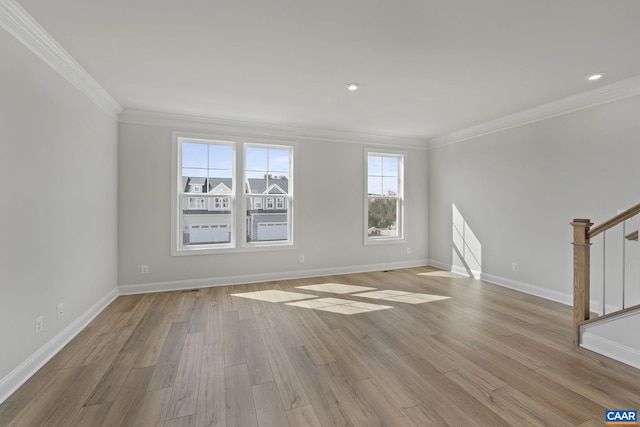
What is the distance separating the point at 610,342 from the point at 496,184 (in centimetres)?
276

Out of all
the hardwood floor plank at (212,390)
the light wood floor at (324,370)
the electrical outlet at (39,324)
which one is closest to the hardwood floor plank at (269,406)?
the light wood floor at (324,370)

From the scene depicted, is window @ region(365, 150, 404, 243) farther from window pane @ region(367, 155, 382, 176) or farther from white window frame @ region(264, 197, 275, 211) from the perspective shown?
white window frame @ region(264, 197, 275, 211)

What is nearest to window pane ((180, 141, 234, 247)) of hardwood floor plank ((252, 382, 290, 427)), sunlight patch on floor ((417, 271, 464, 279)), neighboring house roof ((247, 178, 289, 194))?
neighboring house roof ((247, 178, 289, 194))

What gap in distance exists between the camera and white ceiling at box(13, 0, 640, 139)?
1.97 metres

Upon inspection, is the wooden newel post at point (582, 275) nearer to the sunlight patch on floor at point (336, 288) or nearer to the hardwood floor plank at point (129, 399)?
the sunlight patch on floor at point (336, 288)

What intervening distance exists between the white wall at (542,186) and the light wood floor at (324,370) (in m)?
0.83

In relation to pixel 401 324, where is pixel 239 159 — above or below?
above

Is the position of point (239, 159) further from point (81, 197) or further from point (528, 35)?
point (528, 35)

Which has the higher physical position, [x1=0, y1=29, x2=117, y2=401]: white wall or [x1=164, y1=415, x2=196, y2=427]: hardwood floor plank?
[x1=0, y1=29, x2=117, y2=401]: white wall

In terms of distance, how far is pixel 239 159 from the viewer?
466cm

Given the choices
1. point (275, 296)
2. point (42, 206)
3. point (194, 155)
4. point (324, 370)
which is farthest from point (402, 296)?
point (42, 206)

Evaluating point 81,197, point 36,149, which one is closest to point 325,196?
point 81,197

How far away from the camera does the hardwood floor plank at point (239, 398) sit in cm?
170

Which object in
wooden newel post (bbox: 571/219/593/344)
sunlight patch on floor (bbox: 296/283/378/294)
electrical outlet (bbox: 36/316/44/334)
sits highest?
wooden newel post (bbox: 571/219/593/344)
